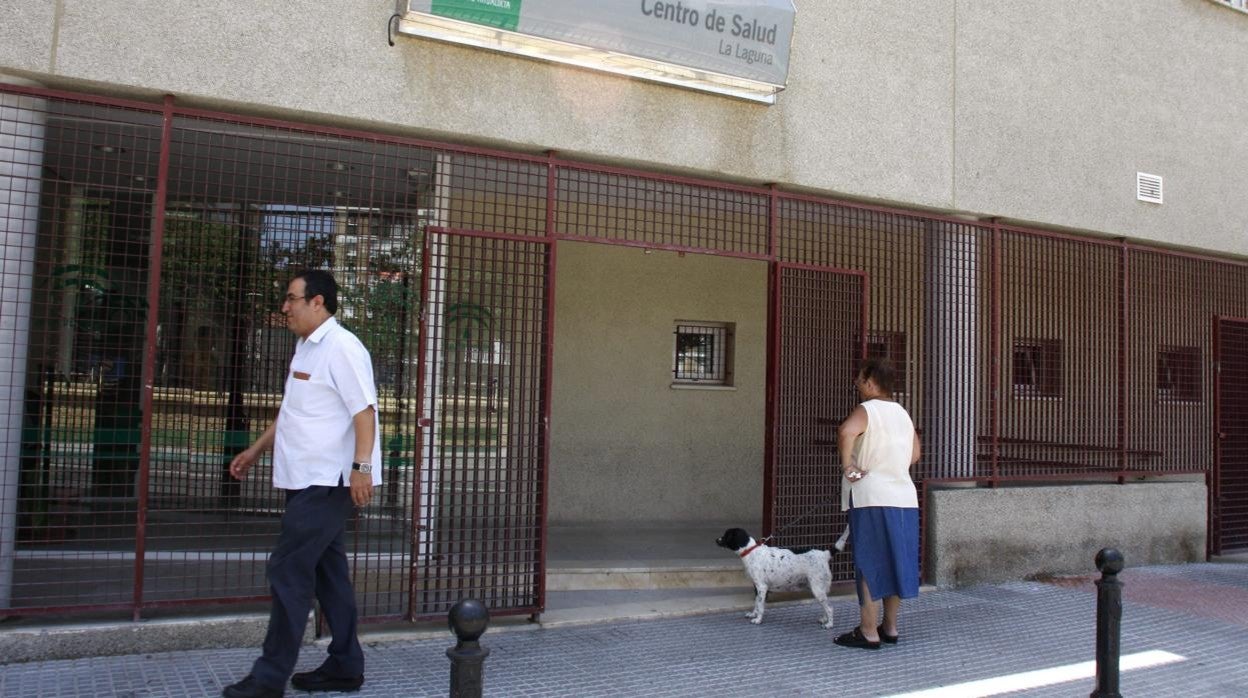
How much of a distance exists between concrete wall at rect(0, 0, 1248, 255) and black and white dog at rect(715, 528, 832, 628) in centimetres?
259

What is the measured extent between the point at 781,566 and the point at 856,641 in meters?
0.67

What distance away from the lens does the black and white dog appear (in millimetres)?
6074

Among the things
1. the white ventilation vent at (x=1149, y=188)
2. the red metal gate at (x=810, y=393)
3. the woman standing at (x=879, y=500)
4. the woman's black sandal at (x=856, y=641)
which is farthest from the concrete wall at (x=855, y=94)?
the woman's black sandal at (x=856, y=641)

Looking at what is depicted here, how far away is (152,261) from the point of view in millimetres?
4988

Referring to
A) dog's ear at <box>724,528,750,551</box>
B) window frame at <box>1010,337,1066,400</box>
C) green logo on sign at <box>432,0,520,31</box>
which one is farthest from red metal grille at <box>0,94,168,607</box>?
window frame at <box>1010,337,1066,400</box>

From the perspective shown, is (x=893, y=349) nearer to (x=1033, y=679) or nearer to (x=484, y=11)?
(x=1033, y=679)

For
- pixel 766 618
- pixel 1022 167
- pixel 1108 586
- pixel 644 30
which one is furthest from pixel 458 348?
→ pixel 1022 167

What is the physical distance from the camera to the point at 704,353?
996 centimetres

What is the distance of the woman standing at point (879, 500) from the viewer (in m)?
5.62

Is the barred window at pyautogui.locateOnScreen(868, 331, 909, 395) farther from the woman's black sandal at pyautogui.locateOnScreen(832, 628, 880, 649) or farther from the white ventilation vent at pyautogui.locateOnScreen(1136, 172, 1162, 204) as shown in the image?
the white ventilation vent at pyautogui.locateOnScreen(1136, 172, 1162, 204)

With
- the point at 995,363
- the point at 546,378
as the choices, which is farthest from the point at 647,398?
the point at 546,378

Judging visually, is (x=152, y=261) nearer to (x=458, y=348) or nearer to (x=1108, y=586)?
(x=458, y=348)

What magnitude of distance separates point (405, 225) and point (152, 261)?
144cm

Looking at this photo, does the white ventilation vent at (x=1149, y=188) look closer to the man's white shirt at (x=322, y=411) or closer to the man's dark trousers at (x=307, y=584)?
the man's white shirt at (x=322, y=411)
